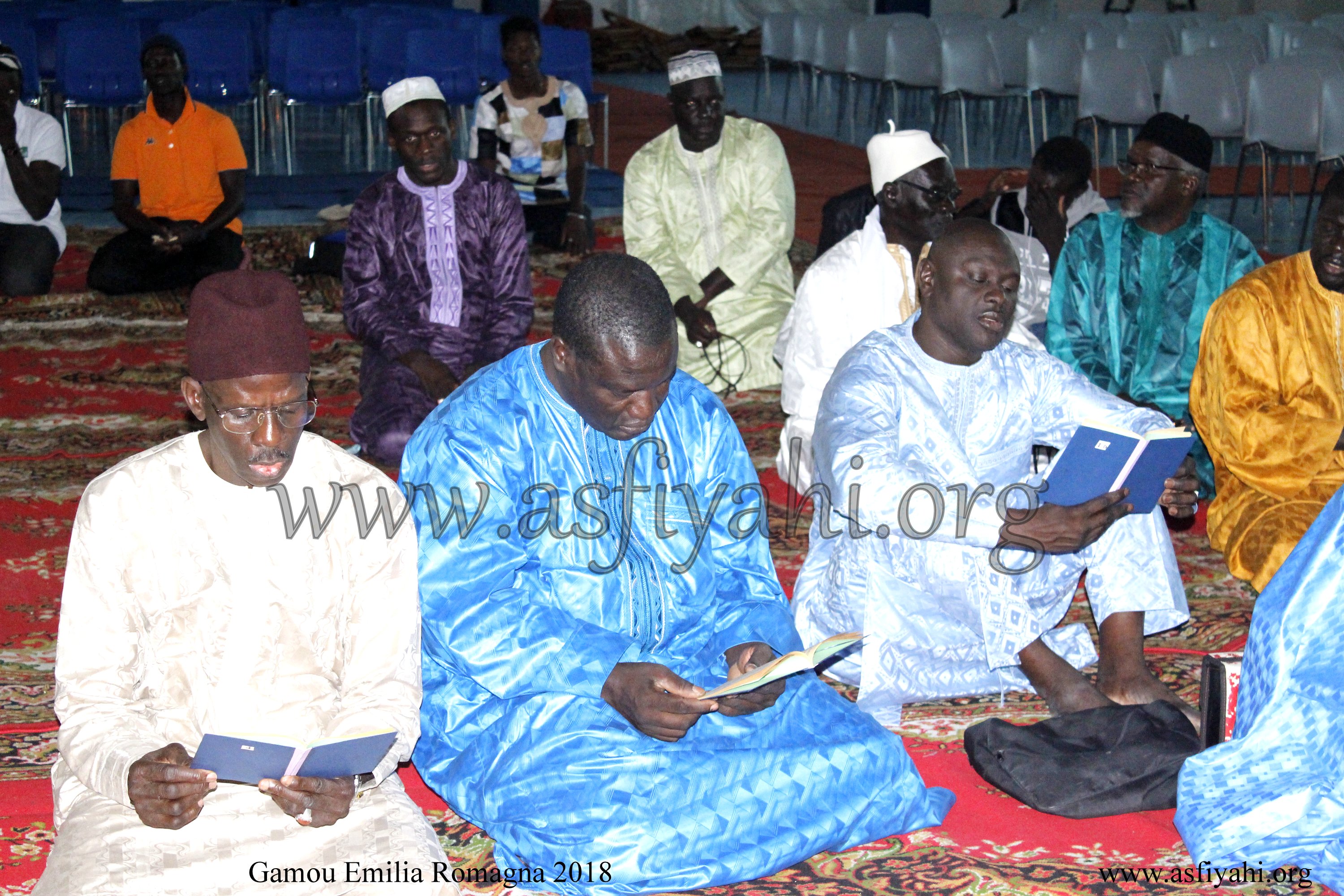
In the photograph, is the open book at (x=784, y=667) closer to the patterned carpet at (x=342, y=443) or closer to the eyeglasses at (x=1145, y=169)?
the patterned carpet at (x=342, y=443)

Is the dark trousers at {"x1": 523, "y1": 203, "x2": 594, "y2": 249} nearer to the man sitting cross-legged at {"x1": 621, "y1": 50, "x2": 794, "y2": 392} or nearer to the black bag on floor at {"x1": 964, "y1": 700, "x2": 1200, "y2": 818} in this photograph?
the man sitting cross-legged at {"x1": 621, "y1": 50, "x2": 794, "y2": 392}

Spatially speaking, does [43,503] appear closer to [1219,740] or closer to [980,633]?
[980,633]

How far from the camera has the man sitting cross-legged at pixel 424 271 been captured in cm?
518

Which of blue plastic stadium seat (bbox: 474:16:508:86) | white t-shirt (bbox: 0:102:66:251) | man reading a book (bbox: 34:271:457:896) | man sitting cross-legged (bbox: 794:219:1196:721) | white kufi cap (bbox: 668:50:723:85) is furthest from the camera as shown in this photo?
blue plastic stadium seat (bbox: 474:16:508:86)

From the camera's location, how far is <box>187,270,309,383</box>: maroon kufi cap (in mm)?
2406

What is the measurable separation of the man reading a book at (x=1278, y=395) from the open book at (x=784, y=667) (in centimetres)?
218

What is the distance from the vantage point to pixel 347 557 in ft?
8.53

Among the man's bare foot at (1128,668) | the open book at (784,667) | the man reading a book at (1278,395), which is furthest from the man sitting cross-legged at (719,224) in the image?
the open book at (784,667)

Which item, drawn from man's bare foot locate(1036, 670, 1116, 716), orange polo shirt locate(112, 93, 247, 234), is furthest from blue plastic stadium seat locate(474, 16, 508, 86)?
man's bare foot locate(1036, 670, 1116, 716)

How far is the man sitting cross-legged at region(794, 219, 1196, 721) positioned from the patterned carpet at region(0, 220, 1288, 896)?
19 centimetres

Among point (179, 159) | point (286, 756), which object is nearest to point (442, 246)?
point (179, 159)

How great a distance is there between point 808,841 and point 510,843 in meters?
0.60

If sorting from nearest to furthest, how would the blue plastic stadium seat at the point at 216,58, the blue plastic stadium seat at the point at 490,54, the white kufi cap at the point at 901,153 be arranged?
the white kufi cap at the point at 901,153
the blue plastic stadium seat at the point at 216,58
the blue plastic stadium seat at the point at 490,54

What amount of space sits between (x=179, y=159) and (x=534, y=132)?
2.09m
